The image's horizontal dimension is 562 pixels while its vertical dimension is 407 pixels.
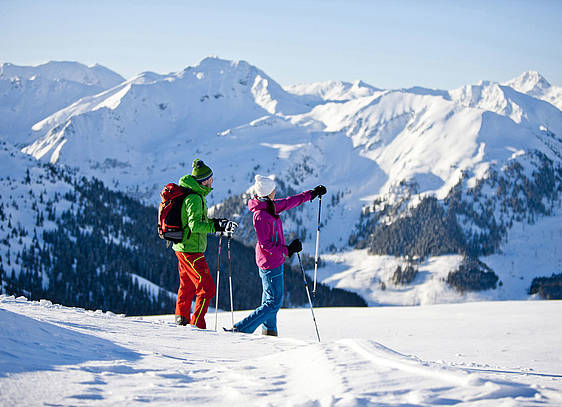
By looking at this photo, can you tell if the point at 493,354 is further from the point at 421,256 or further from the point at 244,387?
the point at 421,256

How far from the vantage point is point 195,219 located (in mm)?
8695

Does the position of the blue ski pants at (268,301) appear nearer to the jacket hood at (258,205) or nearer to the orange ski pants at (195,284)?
the orange ski pants at (195,284)

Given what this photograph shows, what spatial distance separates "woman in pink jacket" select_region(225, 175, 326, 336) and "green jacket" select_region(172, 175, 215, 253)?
2.81 feet

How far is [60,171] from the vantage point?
580ft

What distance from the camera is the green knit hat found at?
923 cm

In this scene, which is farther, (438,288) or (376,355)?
(438,288)

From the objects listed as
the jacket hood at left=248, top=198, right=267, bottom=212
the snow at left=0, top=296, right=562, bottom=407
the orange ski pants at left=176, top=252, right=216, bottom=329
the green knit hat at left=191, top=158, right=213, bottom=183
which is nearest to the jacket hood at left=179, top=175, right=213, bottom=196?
the green knit hat at left=191, top=158, right=213, bottom=183

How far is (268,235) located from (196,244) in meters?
1.39

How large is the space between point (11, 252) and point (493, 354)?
385ft

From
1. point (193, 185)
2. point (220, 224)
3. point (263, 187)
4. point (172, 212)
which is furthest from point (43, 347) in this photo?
point (263, 187)

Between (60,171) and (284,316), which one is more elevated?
(60,171)

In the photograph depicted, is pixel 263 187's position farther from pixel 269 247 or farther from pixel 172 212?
pixel 172 212

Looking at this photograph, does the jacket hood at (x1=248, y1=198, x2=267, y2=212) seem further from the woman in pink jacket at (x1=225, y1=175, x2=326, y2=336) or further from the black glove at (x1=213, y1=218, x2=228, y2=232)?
the black glove at (x1=213, y1=218, x2=228, y2=232)

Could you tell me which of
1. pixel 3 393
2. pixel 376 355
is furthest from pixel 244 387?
pixel 3 393
